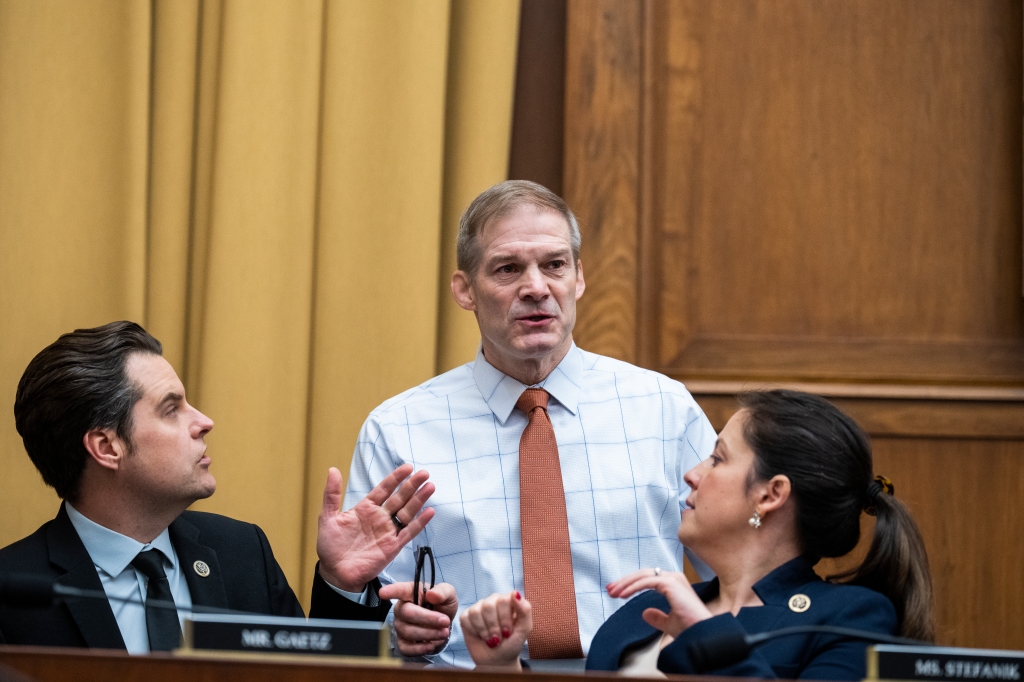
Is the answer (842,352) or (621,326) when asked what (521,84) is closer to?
(621,326)

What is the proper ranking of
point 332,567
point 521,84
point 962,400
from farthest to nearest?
point 521,84, point 962,400, point 332,567

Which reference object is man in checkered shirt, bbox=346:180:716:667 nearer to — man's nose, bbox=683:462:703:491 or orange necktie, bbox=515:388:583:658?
orange necktie, bbox=515:388:583:658

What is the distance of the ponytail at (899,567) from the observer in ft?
5.02

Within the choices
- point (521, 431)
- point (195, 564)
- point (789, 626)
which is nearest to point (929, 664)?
point (789, 626)

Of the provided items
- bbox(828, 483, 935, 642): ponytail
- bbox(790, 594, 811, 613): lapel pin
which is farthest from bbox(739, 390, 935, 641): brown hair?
bbox(790, 594, 811, 613): lapel pin

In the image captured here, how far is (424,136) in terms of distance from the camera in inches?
99.7

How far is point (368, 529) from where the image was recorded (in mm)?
1854

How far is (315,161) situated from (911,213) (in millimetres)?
1385

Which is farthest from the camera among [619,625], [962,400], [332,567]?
[962,400]

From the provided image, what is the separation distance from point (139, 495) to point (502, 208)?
0.85 meters

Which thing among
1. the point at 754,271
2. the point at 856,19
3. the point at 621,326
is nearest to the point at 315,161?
the point at 621,326

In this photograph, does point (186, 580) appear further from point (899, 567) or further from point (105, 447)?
point (899, 567)

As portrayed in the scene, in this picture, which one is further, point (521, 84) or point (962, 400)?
point (521, 84)

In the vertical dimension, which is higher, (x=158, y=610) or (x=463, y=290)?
(x=463, y=290)
